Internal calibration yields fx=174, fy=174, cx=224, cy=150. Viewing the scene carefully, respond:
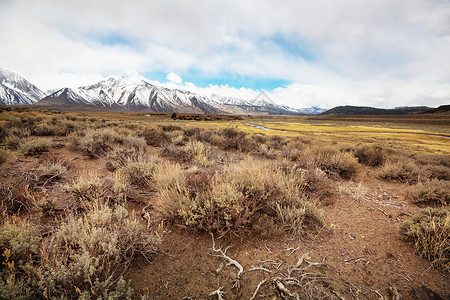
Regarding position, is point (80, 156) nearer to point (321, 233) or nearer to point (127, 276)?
point (127, 276)

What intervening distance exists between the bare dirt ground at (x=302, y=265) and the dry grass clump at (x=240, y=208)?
0.20m

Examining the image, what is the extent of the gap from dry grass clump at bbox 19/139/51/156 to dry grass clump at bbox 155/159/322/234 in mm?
6019

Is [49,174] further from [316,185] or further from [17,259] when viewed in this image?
[316,185]

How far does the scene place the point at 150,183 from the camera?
4.36m

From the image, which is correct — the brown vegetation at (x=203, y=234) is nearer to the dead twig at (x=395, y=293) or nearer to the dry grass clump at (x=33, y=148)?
the dead twig at (x=395, y=293)

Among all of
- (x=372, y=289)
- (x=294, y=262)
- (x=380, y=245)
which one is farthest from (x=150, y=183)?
(x=380, y=245)

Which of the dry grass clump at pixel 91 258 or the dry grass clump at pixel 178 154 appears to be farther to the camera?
the dry grass clump at pixel 178 154

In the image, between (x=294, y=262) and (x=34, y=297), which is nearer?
(x=34, y=297)

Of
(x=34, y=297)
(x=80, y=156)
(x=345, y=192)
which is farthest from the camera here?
(x=80, y=156)

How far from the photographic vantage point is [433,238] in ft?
7.86

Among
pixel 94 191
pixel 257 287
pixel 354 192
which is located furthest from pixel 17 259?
pixel 354 192

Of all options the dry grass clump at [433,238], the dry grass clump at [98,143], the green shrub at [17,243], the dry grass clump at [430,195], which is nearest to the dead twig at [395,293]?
the dry grass clump at [433,238]

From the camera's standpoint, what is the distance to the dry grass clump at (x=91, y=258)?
160 centimetres

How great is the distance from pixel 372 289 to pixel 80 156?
8247 mm
